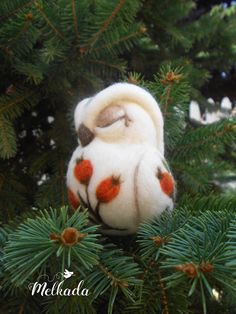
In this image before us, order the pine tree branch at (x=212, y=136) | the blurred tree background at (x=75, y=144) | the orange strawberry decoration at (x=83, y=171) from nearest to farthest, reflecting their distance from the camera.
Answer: the blurred tree background at (x=75, y=144) → the orange strawberry decoration at (x=83, y=171) → the pine tree branch at (x=212, y=136)

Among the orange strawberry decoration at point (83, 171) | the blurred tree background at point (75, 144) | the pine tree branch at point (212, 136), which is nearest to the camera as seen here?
the blurred tree background at point (75, 144)

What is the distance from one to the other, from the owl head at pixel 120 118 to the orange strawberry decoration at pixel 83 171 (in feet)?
0.10

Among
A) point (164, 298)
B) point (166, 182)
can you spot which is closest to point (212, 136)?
point (166, 182)

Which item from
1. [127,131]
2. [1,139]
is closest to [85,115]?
[127,131]

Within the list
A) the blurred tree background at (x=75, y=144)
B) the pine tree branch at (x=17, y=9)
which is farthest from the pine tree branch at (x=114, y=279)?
the pine tree branch at (x=17, y=9)

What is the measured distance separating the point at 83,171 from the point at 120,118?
70 millimetres

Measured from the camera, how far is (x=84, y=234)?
0.90 ft

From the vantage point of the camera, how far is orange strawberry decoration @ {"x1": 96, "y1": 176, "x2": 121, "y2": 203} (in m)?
0.38

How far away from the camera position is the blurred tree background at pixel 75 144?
288 mm

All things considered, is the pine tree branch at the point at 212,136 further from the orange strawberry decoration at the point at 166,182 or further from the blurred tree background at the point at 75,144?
the orange strawberry decoration at the point at 166,182

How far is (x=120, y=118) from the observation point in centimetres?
42

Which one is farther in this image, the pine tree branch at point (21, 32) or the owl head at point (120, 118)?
the pine tree branch at point (21, 32)

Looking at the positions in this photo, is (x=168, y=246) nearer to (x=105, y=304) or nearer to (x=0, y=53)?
(x=105, y=304)

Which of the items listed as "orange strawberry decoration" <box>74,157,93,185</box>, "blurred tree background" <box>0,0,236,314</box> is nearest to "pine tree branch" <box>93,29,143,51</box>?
"blurred tree background" <box>0,0,236,314</box>
